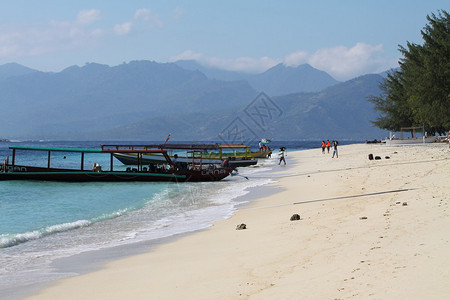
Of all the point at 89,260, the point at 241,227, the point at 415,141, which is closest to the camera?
the point at 89,260

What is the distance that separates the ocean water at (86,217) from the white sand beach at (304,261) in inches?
64.1

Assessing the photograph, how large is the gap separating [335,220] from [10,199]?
19962 millimetres

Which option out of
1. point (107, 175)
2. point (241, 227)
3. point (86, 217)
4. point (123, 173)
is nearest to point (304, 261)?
point (241, 227)

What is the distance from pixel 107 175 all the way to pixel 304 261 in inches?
1086

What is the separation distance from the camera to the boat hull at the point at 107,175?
3266cm

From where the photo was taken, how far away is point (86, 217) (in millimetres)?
18688

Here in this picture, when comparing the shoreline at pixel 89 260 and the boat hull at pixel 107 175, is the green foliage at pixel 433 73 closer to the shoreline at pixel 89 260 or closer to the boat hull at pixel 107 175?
the boat hull at pixel 107 175

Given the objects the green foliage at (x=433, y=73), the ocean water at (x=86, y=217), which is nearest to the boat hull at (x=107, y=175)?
the ocean water at (x=86, y=217)

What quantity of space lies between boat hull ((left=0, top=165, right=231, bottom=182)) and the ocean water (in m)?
1.06

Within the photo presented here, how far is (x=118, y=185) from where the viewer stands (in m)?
32.3

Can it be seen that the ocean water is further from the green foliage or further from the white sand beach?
the green foliage

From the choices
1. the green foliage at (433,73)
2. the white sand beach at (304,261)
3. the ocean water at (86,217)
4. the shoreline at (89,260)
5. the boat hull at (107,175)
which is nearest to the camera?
the white sand beach at (304,261)

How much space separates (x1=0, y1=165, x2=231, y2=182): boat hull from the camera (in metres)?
32.7

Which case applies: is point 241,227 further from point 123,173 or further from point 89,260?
point 123,173
